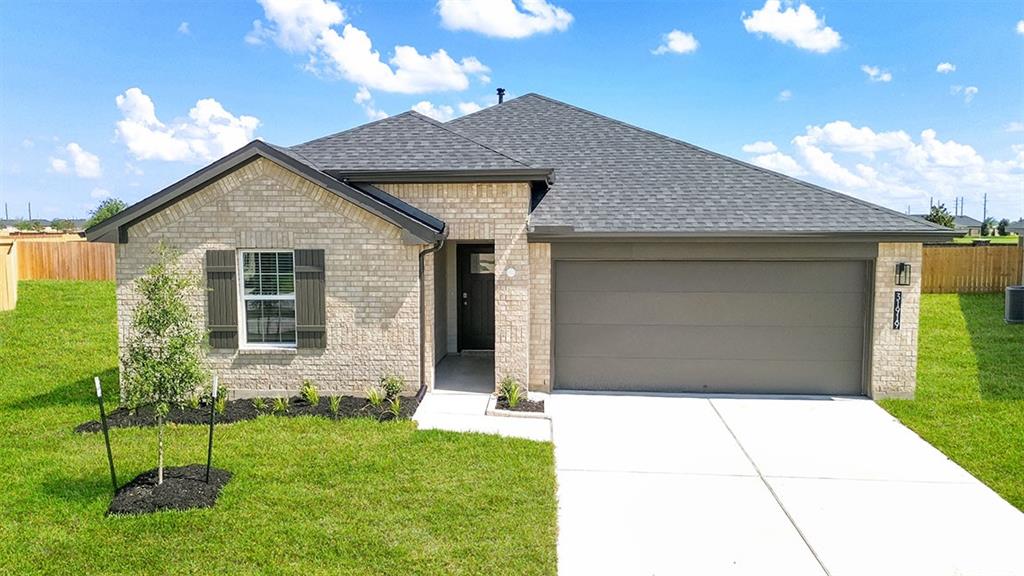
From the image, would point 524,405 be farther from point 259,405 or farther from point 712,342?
point 259,405

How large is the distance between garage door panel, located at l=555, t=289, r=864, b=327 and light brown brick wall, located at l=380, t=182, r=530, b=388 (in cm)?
83

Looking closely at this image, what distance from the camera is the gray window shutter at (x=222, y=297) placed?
28.9 ft

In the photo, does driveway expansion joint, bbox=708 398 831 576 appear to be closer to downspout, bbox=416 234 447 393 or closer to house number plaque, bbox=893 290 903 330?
house number plaque, bbox=893 290 903 330

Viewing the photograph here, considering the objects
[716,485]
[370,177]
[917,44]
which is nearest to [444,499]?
[716,485]

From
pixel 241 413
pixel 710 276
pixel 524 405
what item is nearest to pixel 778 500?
pixel 524 405

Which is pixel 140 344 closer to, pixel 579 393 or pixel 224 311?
pixel 224 311

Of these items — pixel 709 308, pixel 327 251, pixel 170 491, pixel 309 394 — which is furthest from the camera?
pixel 709 308

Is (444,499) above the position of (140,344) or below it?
below

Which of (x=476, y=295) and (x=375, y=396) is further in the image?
(x=476, y=295)

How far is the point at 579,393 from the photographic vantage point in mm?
9914

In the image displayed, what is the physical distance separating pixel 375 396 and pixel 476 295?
4.21m

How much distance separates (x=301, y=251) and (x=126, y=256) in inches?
99.1

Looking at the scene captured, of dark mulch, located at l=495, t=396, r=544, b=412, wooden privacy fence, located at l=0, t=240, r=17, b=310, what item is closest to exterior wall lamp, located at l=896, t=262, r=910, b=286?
dark mulch, located at l=495, t=396, r=544, b=412

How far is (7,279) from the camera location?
54.0 ft
